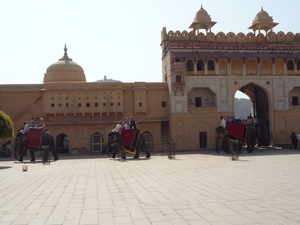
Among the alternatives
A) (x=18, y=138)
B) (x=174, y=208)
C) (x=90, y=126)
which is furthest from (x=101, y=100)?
(x=174, y=208)

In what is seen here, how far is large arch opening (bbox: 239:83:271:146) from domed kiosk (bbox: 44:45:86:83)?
13354mm

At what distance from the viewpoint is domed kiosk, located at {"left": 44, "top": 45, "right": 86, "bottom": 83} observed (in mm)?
32344

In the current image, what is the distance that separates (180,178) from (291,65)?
2170 centimetres

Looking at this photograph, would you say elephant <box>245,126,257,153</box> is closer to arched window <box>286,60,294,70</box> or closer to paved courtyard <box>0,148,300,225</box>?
arched window <box>286,60,294,70</box>

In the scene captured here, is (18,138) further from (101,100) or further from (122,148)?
(101,100)

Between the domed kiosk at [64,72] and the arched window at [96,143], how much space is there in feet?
20.3

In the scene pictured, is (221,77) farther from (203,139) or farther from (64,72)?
(64,72)

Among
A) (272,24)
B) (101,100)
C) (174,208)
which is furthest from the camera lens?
(272,24)

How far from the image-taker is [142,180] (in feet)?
33.3

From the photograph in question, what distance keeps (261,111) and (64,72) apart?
15.8m

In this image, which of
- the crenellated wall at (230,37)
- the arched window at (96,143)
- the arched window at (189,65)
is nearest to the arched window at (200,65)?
the arched window at (189,65)

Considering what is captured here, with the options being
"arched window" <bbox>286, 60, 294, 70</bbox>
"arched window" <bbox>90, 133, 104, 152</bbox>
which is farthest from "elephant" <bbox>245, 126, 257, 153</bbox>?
"arched window" <bbox>90, 133, 104, 152</bbox>

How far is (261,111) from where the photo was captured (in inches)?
1234

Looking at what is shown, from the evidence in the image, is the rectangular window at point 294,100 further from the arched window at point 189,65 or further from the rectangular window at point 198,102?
the arched window at point 189,65
